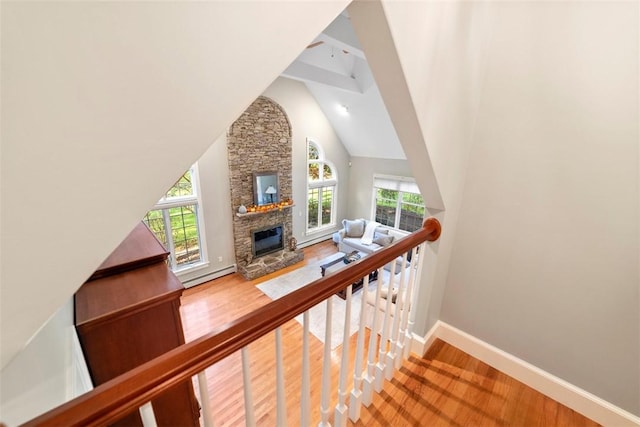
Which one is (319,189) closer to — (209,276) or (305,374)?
(209,276)

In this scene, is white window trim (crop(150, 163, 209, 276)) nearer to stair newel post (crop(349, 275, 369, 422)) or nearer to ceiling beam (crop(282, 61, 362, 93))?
ceiling beam (crop(282, 61, 362, 93))

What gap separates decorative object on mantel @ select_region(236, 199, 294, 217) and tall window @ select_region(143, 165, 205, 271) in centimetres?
92

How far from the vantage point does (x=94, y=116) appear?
1.54 ft

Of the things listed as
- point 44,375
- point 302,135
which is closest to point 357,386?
point 44,375

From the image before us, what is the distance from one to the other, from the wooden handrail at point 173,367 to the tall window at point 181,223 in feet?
15.2

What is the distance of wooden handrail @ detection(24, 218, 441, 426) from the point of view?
51 centimetres

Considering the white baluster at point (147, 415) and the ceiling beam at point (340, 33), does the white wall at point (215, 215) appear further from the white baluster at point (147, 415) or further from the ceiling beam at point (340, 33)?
the white baluster at point (147, 415)

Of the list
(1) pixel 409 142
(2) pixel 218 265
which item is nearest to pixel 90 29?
(1) pixel 409 142

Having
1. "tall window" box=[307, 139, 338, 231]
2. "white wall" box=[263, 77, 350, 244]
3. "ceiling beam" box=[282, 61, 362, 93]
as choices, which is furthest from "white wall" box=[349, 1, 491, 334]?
"tall window" box=[307, 139, 338, 231]

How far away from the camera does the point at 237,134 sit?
17.4 ft

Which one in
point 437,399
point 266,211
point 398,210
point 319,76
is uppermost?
point 319,76

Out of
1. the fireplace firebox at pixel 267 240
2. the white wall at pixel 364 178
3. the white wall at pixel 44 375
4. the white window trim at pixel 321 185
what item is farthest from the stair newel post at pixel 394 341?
the white wall at pixel 364 178

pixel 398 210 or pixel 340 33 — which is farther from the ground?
pixel 340 33

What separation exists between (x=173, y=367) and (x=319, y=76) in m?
5.12
